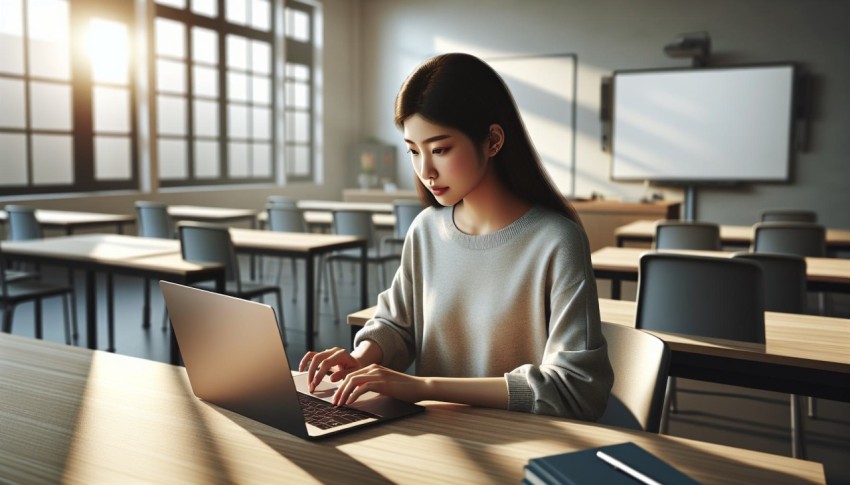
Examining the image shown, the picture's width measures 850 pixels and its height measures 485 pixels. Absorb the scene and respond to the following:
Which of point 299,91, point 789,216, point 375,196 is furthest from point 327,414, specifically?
point 299,91

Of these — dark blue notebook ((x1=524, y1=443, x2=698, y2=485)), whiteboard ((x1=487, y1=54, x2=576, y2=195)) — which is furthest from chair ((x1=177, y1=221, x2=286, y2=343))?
whiteboard ((x1=487, y1=54, x2=576, y2=195))

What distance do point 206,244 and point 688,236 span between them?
244 cm

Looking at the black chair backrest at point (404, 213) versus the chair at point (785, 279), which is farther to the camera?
the black chair backrest at point (404, 213)

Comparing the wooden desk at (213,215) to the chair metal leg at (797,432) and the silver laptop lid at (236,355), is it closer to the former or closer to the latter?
the chair metal leg at (797,432)

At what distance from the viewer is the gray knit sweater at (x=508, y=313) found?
1.17 meters

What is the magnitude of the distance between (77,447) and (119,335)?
3677mm

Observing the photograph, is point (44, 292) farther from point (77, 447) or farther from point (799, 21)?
point (799, 21)

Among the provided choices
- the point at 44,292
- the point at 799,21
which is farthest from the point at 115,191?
the point at 799,21

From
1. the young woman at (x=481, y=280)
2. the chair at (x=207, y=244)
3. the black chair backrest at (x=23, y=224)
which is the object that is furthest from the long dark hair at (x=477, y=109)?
the black chair backrest at (x=23, y=224)

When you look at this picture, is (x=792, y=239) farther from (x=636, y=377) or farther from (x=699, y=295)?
(x=636, y=377)

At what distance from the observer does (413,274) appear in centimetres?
146

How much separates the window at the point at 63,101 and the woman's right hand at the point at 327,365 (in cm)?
589

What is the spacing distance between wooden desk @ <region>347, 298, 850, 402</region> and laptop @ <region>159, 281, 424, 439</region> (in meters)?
0.85

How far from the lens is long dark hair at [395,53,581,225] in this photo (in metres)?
1.22
